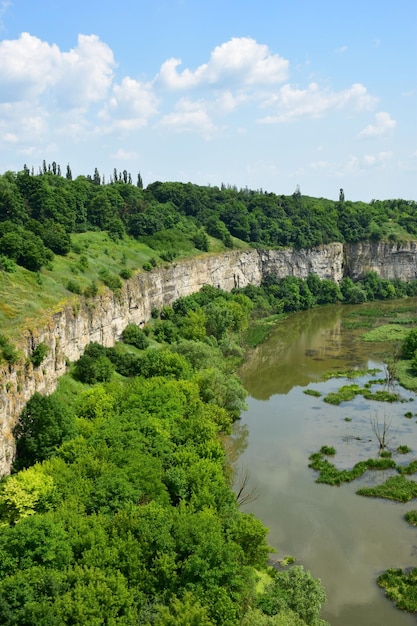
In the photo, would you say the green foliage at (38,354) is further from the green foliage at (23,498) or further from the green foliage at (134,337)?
the green foliage at (134,337)

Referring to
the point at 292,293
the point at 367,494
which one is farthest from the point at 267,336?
the point at 367,494

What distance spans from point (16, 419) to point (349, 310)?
9408cm

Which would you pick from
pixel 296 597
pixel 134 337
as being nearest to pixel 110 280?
pixel 134 337

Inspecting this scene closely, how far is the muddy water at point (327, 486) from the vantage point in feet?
103

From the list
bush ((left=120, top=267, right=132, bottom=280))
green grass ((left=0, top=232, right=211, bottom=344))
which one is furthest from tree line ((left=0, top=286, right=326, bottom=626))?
bush ((left=120, top=267, right=132, bottom=280))

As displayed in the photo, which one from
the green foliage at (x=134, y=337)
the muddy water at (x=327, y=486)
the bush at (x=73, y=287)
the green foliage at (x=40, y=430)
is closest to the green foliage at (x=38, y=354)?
the green foliage at (x=40, y=430)

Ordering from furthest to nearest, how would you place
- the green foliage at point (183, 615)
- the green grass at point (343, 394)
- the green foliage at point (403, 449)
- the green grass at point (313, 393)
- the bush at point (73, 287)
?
the green grass at point (313, 393) < the green grass at point (343, 394) < the bush at point (73, 287) < the green foliage at point (403, 449) < the green foliage at point (183, 615)

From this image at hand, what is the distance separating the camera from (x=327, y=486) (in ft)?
137

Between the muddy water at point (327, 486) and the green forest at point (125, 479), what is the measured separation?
9.15 feet

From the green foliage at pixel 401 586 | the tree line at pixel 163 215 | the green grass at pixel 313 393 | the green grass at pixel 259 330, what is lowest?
the green foliage at pixel 401 586

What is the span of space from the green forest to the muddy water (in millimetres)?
2788

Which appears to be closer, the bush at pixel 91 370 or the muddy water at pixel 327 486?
the muddy water at pixel 327 486

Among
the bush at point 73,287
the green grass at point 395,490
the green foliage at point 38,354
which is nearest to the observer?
the green grass at point 395,490

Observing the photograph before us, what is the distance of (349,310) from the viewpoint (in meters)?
118
